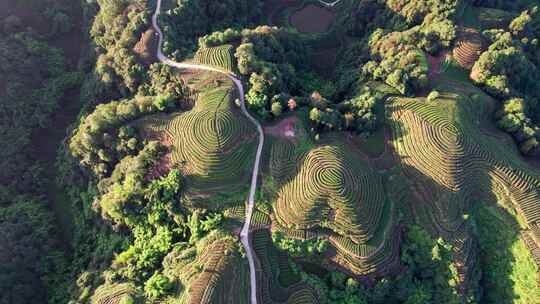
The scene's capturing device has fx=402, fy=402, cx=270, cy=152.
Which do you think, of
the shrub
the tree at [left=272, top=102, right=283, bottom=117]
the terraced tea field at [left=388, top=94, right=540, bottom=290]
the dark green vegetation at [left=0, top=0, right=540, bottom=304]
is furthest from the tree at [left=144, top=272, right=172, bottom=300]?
the shrub

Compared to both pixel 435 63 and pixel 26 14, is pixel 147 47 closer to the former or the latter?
pixel 26 14

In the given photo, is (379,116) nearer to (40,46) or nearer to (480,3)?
(480,3)

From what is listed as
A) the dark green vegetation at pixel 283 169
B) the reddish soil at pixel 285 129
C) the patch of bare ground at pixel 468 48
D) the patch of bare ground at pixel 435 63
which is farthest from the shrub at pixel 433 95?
the reddish soil at pixel 285 129

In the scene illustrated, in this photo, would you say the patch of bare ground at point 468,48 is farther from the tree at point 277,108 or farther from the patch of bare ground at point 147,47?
the patch of bare ground at point 147,47

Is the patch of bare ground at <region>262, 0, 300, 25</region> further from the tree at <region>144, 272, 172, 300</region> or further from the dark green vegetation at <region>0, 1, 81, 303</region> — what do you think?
the tree at <region>144, 272, 172, 300</region>

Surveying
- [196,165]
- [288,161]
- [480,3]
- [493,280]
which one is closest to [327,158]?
[288,161]

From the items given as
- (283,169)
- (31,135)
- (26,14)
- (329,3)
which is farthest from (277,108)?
(26,14)
